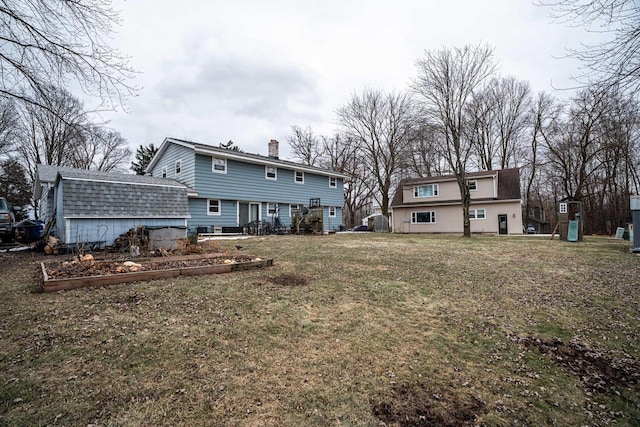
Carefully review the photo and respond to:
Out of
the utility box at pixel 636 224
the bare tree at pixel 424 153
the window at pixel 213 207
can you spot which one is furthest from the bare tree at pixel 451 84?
the window at pixel 213 207

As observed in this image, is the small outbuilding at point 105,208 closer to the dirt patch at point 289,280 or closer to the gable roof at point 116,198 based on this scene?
the gable roof at point 116,198

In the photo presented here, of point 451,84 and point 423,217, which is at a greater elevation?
point 451,84

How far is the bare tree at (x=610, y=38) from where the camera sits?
136 inches

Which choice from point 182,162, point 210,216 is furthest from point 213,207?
point 182,162

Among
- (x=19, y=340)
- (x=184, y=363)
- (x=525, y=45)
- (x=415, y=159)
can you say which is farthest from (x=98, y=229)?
(x=415, y=159)

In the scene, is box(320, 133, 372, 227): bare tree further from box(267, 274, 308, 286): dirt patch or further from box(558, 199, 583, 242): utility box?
box(267, 274, 308, 286): dirt patch

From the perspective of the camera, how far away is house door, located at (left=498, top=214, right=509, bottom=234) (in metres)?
23.6

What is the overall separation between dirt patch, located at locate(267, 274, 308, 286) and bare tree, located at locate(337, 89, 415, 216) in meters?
23.9

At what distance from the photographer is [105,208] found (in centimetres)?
1012

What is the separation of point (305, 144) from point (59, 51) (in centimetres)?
3204

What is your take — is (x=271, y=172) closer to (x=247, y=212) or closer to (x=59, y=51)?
(x=247, y=212)

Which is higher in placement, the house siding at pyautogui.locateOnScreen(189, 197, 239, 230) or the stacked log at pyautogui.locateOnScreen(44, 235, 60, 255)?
the house siding at pyautogui.locateOnScreen(189, 197, 239, 230)

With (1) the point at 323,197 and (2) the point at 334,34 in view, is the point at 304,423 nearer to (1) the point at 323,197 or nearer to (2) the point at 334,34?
(2) the point at 334,34

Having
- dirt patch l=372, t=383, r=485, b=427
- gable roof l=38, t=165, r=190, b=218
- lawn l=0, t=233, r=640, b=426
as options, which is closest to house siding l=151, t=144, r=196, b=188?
gable roof l=38, t=165, r=190, b=218
